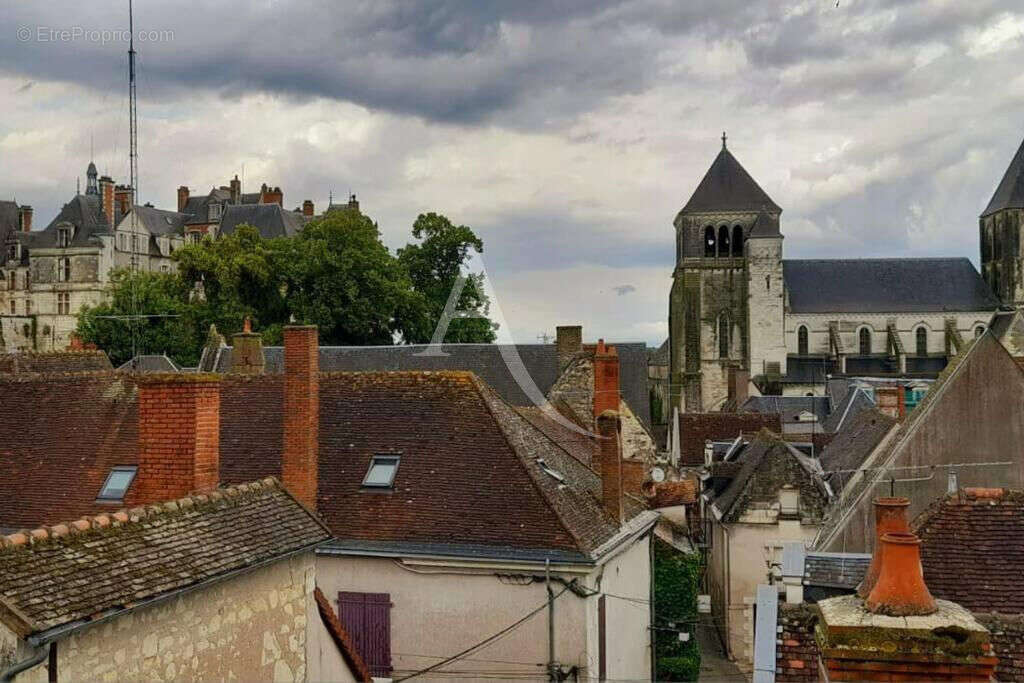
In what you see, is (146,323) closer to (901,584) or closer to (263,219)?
(263,219)

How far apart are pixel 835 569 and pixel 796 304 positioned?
213ft

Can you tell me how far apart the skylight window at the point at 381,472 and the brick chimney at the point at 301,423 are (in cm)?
96

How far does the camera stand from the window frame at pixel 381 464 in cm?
1455

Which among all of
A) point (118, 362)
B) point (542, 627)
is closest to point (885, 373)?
point (118, 362)

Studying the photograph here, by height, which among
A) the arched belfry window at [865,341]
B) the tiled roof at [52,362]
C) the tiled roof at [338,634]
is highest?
the arched belfry window at [865,341]

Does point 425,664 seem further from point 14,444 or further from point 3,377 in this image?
point 3,377

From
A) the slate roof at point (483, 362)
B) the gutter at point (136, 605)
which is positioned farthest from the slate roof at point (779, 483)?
the gutter at point (136, 605)

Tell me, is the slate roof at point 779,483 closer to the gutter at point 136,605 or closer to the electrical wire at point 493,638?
the electrical wire at point 493,638

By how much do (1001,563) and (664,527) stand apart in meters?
13.8

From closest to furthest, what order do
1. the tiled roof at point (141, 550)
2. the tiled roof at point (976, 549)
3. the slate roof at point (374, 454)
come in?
the tiled roof at point (141, 550), the tiled roof at point (976, 549), the slate roof at point (374, 454)

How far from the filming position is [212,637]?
24.6 feet

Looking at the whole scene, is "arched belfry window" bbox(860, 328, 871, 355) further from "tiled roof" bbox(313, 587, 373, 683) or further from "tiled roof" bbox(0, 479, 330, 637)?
"tiled roof" bbox(0, 479, 330, 637)

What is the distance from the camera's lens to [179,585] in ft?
22.9

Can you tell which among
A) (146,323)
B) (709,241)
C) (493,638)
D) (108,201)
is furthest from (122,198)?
(493,638)
